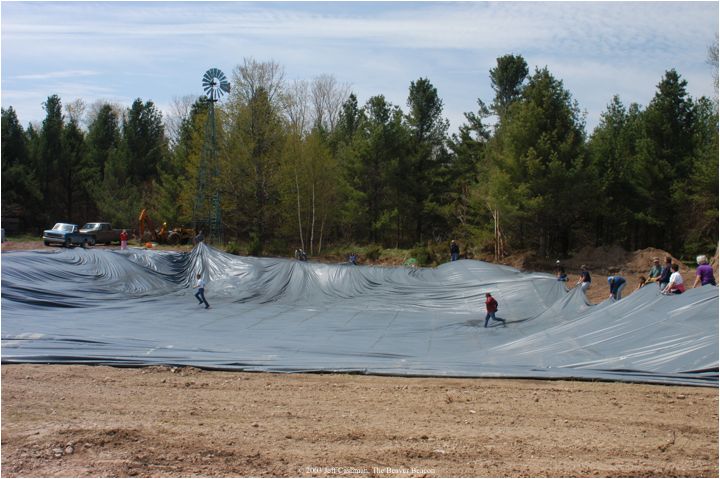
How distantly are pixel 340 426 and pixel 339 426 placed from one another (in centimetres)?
1

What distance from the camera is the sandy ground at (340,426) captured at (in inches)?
242

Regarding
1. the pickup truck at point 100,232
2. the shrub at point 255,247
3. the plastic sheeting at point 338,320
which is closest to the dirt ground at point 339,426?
the plastic sheeting at point 338,320

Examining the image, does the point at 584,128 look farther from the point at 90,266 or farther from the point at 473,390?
the point at 473,390

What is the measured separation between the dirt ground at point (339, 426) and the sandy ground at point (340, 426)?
0.08 ft

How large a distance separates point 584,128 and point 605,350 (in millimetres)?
26377

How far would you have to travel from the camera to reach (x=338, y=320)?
17125mm

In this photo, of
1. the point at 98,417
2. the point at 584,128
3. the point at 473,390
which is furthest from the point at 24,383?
the point at 584,128

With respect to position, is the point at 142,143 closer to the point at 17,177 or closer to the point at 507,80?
the point at 17,177

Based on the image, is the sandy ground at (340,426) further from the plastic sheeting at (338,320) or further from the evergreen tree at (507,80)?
the evergreen tree at (507,80)

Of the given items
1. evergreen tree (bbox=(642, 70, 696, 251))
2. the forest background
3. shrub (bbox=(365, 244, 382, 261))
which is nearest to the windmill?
the forest background

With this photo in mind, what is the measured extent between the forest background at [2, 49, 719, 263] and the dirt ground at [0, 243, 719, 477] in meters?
23.8

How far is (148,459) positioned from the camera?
20.2 ft

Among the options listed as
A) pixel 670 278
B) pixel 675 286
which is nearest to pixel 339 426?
pixel 675 286

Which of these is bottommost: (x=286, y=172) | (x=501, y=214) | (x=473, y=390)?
(x=473, y=390)
